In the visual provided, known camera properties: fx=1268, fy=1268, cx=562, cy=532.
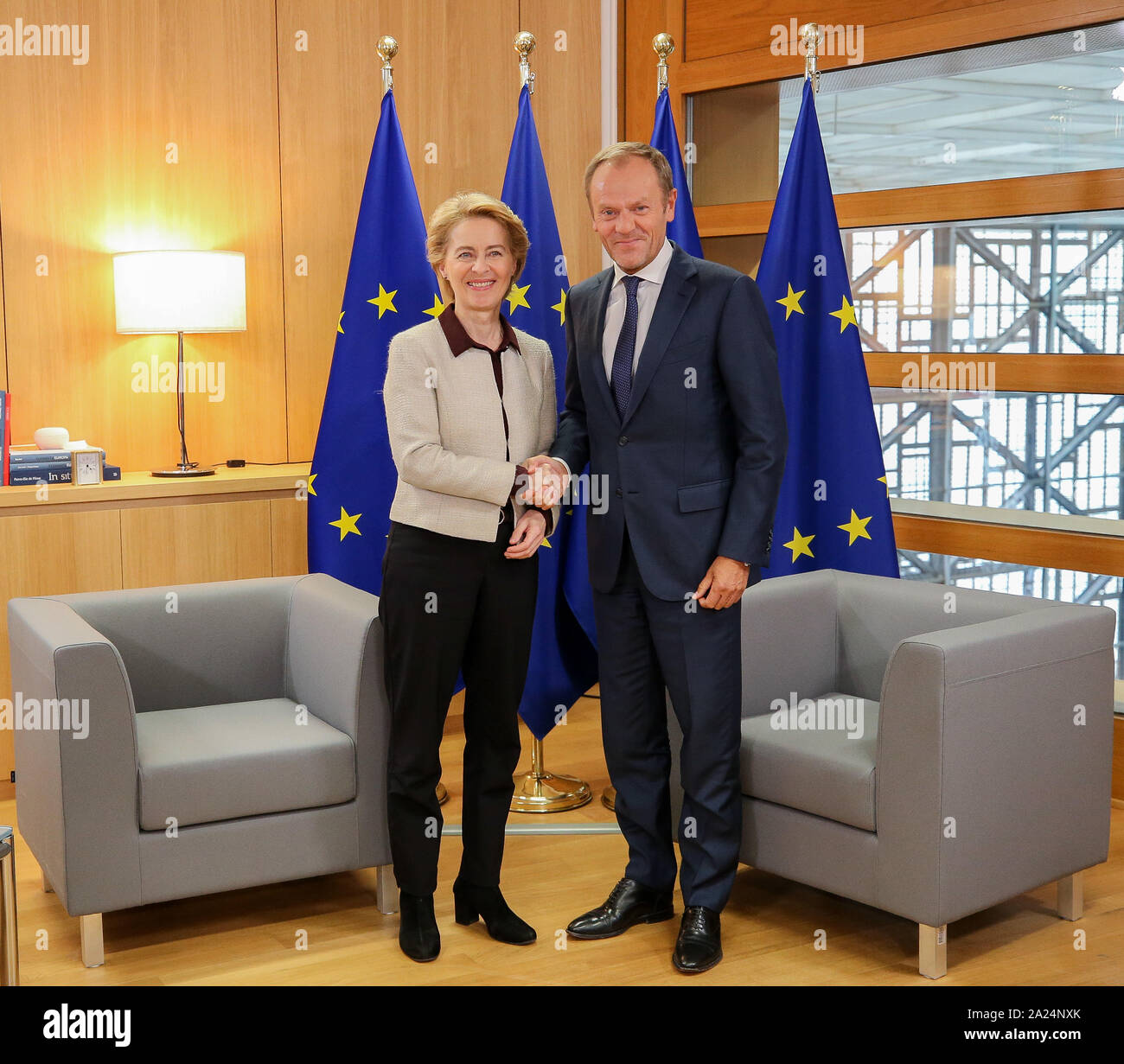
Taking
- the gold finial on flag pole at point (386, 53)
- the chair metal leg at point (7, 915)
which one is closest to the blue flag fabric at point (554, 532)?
the gold finial on flag pole at point (386, 53)

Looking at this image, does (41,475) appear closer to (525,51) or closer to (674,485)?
(525,51)

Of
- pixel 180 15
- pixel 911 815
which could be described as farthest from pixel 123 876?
pixel 180 15

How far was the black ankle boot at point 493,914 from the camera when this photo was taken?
2930 mm

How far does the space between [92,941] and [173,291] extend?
212 cm

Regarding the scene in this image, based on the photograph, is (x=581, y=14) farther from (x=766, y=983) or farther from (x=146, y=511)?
(x=766, y=983)

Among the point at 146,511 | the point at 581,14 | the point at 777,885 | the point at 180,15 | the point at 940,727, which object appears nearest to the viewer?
the point at 940,727

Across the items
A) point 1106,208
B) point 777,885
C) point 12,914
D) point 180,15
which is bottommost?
point 777,885

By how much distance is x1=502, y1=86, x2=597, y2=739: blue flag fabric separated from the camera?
160 inches

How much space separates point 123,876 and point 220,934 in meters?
0.33

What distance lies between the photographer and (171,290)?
409 cm

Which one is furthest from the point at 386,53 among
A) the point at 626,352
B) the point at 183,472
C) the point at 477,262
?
the point at 626,352

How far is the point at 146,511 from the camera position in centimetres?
406

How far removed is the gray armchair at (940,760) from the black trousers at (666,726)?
0.18 m

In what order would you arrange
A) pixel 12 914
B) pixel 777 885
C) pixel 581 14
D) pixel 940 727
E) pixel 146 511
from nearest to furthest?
pixel 12 914 < pixel 940 727 < pixel 777 885 < pixel 146 511 < pixel 581 14
